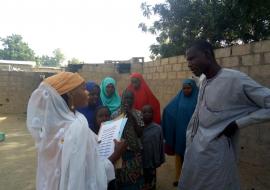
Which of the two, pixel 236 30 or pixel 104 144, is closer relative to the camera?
pixel 104 144

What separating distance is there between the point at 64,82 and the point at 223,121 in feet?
3.65

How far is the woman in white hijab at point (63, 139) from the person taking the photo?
75.7 inches

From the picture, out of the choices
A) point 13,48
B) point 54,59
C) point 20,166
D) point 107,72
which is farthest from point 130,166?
point 54,59

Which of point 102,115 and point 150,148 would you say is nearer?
point 102,115

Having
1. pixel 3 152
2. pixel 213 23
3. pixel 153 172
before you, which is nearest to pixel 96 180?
pixel 153 172

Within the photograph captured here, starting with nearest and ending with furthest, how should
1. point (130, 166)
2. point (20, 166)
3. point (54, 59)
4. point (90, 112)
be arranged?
point (130, 166), point (90, 112), point (20, 166), point (54, 59)

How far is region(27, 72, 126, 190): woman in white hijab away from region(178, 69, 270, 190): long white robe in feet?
2.39

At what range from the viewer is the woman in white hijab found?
192cm

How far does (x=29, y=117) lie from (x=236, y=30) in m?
7.86

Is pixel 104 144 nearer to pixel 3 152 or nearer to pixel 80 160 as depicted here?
pixel 80 160

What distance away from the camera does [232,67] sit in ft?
17.9

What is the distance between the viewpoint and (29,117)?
2.06m

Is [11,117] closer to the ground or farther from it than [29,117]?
closer to the ground

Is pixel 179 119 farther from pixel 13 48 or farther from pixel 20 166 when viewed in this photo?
pixel 13 48
